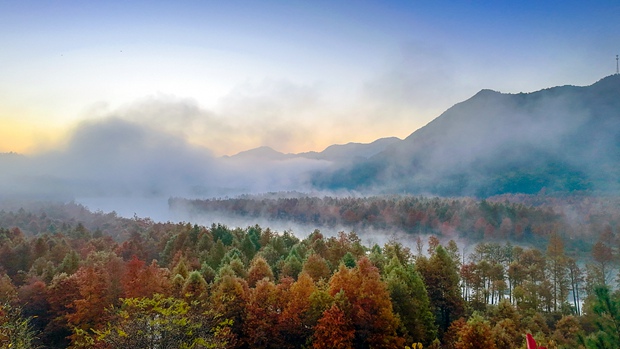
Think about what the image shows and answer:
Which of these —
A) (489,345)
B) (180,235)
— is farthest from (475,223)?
(489,345)

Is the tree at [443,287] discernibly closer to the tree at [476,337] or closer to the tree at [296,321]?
the tree at [476,337]

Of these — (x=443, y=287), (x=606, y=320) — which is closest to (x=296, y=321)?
(x=443, y=287)

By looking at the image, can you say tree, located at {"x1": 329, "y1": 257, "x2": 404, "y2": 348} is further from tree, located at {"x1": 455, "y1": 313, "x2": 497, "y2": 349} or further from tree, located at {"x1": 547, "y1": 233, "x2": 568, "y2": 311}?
tree, located at {"x1": 547, "y1": 233, "x2": 568, "y2": 311}

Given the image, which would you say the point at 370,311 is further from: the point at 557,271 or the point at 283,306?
the point at 557,271

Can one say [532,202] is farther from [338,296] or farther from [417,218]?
[338,296]

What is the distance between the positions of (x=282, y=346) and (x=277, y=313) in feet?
9.31

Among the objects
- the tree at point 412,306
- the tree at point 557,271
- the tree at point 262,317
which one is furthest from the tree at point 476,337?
the tree at point 557,271

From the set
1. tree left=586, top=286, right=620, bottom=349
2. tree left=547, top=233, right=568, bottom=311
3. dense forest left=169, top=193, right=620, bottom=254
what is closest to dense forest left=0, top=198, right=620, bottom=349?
tree left=586, top=286, right=620, bottom=349

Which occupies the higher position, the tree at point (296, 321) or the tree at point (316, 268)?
the tree at point (316, 268)

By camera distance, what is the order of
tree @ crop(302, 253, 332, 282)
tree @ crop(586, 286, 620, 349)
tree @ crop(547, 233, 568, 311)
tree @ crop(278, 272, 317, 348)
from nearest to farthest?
tree @ crop(586, 286, 620, 349), tree @ crop(278, 272, 317, 348), tree @ crop(302, 253, 332, 282), tree @ crop(547, 233, 568, 311)

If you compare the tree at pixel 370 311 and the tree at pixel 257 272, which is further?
the tree at pixel 257 272

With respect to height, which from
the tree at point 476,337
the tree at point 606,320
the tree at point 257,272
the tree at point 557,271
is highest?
the tree at point 606,320

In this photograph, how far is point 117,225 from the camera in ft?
422

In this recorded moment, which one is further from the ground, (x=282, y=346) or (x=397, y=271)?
(x=397, y=271)
